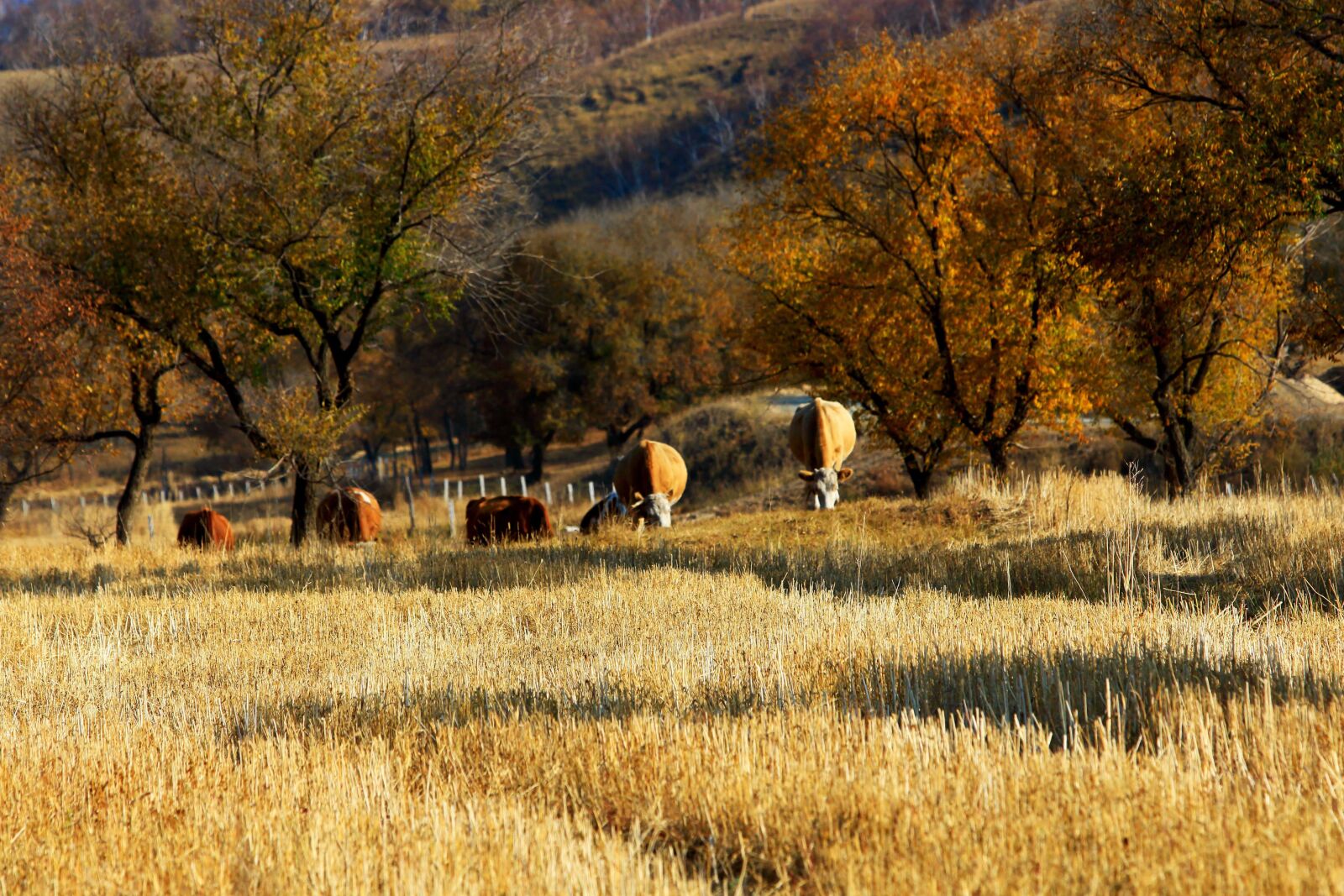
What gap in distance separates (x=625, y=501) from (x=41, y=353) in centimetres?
1121

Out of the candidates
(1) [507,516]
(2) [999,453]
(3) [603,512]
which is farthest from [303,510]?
(2) [999,453]

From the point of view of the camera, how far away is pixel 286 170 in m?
21.8

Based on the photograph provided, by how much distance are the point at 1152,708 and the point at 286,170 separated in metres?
19.6

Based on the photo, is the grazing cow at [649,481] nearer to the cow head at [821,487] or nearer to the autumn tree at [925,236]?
the cow head at [821,487]

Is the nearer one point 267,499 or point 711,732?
point 711,732

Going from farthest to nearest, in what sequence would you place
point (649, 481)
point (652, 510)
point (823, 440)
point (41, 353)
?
1. point (823, 440)
2. point (649, 481)
3. point (652, 510)
4. point (41, 353)

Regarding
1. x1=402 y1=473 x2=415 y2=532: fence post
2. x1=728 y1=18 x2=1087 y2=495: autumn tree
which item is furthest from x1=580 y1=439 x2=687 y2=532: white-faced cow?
x1=402 y1=473 x2=415 y2=532: fence post

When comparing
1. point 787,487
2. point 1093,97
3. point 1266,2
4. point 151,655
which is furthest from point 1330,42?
point 787,487

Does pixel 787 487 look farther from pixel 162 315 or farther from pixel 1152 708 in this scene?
pixel 1152 708

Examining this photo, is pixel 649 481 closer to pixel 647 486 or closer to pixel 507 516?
pixel 647 486

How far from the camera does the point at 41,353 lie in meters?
22.0

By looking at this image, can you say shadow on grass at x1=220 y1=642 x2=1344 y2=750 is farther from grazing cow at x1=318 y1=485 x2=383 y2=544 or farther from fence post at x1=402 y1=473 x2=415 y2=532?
fence post at x1=402 y1=473 x2=415 y2=532

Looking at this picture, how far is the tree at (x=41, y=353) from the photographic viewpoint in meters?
20.8

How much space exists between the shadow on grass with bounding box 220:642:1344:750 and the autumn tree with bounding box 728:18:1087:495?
16.9 metres
